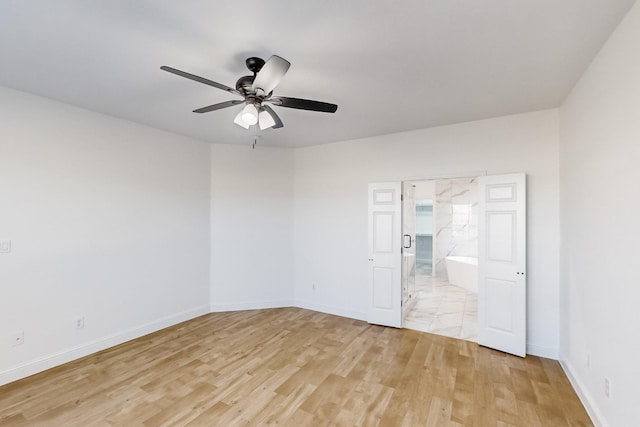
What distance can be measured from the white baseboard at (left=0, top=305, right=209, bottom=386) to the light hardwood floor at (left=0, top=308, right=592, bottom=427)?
88mm

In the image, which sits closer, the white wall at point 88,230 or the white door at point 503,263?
the white wall at point 88,230

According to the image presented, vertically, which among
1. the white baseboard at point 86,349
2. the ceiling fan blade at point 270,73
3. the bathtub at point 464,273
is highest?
the ceiling fan blade at point 270,73

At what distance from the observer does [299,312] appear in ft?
15.3

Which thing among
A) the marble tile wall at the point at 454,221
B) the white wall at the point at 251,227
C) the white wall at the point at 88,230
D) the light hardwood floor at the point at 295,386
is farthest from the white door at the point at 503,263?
the marble tile wall at the point at 454,221

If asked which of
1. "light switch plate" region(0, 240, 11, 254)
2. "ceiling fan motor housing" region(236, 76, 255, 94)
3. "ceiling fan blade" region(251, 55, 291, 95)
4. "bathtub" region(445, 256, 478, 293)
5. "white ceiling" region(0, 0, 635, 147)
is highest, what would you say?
"white ceiling" region(0, 0, 635, 147)

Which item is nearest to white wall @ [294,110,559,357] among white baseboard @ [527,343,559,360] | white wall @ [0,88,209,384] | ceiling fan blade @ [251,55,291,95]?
white baseboard @ [527,343,559,360]

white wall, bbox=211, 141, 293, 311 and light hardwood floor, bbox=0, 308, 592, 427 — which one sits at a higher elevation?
white wall, bbox=211, 141, 293, 311

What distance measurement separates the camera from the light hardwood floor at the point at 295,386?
7.30 feet

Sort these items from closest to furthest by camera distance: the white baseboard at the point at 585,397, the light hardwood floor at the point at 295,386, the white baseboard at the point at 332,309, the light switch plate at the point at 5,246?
the white baseboard at the point at 585,397 < the light hardwood floor at the point at 295,386 < the light switch plate at the point at 5,246 < the white baseboard at the point at 332,309

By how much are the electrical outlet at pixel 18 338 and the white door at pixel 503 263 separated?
494 centimetres

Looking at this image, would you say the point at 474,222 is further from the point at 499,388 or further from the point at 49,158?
the point at 49,158

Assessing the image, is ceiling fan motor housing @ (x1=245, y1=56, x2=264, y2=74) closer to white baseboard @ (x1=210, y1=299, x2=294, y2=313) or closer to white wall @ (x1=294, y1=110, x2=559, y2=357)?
white wall @ (x1=294, y1=110, x2=559, y2=357)

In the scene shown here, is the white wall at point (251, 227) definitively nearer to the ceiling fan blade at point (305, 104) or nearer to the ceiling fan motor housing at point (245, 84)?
the ceiling fan motor housing at point (245, 84)

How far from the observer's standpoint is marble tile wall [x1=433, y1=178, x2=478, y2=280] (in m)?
7.52
